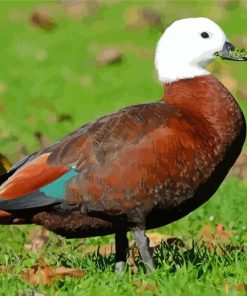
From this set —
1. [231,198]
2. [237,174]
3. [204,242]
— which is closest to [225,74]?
[237,174]

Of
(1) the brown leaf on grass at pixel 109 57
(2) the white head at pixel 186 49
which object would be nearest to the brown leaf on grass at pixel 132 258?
(2) the white head at pixel 186 49

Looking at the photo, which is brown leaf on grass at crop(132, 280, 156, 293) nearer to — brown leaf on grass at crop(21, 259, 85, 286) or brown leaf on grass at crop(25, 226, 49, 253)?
brown leaf on grass at crop(21, 259, 85, 286)

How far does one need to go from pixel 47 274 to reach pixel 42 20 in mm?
10381

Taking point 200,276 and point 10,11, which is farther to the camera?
point 10,11

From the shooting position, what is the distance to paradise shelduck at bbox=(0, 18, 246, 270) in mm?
5949

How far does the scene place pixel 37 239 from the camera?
7637 mm

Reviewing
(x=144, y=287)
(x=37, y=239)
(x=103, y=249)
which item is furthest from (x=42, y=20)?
(x=144, y=287)

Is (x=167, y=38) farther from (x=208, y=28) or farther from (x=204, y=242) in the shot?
(x=204, y=242)

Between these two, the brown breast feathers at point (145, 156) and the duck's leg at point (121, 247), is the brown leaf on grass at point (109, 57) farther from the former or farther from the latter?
the brown breast feathers at point (145, 156)

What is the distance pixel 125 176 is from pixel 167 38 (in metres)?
0.90

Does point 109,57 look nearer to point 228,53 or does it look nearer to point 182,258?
point 228,53

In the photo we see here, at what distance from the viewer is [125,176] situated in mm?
5945

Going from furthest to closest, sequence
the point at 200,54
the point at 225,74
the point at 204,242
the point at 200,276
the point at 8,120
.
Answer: the point at 225,74
the point at 8,120
the point at 204,242
the point at 200,54
the point at 200,276

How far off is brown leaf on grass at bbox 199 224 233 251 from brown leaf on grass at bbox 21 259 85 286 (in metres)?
1.42
